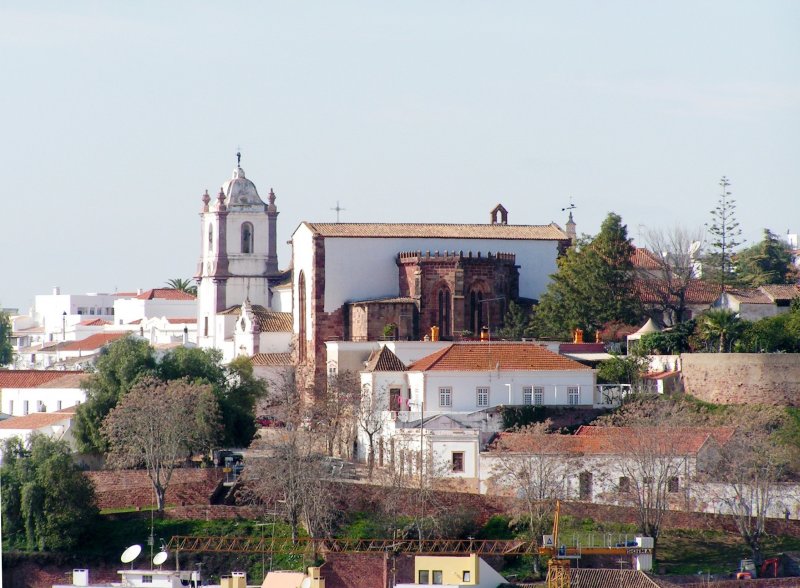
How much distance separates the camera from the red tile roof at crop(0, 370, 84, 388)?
290 feet

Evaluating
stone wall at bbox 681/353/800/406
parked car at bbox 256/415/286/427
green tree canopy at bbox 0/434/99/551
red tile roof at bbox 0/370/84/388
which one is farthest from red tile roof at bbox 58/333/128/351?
stone wall at bbox 681/353/800/406

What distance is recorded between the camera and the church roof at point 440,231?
80.7 meters

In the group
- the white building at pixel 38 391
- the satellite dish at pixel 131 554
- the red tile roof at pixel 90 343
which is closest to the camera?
the satellite dish at pixel 131 554

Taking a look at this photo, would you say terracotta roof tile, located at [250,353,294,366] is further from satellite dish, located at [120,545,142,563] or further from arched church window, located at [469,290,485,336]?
satellite dish, located at [120,545,142,563]

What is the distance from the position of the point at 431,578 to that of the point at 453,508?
15.3 ft

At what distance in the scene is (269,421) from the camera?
7750 centimetres

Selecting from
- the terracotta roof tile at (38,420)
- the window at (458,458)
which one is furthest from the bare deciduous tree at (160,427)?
the window at (458,458)

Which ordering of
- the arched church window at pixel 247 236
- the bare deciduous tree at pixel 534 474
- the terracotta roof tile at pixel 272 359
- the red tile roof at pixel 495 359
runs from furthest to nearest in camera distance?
the arched church window at pixel 247 236
the terracotta roof tile at pixel 272 359
the red tile roof at pixel 495 359
the bare deciduous tree at pixel 534 474

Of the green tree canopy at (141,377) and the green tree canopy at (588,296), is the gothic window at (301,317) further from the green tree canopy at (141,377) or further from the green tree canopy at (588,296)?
the green tree canopy at (588,296)

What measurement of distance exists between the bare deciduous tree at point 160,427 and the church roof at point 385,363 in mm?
5766

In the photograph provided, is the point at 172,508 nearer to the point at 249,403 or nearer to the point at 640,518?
the point at 249,403

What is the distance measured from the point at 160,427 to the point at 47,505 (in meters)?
4.89

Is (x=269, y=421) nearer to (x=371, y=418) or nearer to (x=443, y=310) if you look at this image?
(x=443, y=310)

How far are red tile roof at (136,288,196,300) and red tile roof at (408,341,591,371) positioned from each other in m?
65.9
